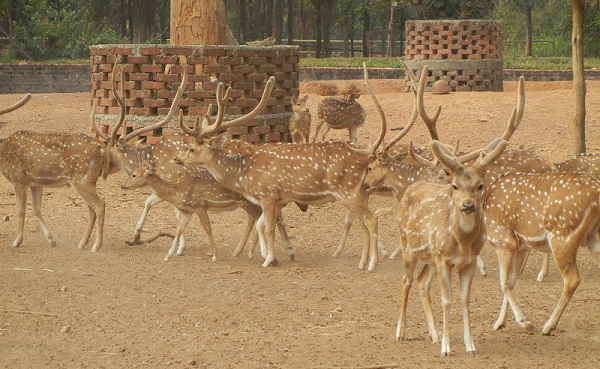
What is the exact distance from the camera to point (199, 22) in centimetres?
1455

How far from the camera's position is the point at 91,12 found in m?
48.6

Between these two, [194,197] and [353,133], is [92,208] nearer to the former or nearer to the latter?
[194,197]

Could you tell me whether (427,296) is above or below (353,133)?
below

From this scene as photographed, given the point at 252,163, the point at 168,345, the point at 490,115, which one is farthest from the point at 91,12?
the point at 168,345

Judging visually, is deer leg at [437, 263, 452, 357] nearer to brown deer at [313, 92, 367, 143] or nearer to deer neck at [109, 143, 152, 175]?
deer neck at [109, 143, 152, 175]

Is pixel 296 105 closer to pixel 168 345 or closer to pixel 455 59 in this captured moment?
pixel 168 345

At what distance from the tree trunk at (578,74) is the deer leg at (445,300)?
686 centimetres

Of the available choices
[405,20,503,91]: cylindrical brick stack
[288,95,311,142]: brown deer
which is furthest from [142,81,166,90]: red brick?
[405,20,503,91]: cylindrical brick stack

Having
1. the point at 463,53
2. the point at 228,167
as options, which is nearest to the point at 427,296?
the point at 228,167

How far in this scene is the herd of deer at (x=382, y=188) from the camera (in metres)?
7.10

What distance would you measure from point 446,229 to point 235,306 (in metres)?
2.17

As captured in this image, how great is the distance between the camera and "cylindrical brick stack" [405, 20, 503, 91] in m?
23.0

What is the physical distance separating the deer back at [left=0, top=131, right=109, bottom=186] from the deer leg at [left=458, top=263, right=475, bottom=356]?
4922mm

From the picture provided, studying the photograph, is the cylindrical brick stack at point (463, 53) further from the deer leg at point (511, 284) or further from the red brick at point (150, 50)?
the deer leg at point (511, 284)
